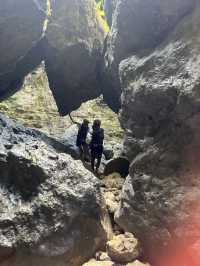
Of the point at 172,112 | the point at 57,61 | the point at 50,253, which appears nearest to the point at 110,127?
the point at 57,61

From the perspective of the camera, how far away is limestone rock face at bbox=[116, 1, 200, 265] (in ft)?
30.9

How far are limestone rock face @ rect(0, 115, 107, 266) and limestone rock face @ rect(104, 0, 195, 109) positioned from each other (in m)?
4.82

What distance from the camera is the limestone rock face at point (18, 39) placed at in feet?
60.5

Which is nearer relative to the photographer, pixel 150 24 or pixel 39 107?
pixel 150 24

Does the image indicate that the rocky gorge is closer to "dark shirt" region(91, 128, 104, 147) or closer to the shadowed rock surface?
"dark shirt" region(91, 128, 104, 147)

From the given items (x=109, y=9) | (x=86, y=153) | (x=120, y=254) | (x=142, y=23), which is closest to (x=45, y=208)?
(x=120, y=254)

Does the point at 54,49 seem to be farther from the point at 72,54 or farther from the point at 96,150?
the point at 96,150

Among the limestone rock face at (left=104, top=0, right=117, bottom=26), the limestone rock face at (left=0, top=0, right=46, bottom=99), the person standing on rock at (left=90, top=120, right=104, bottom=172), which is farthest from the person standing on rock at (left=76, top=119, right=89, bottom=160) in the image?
the limestone rock face at (left=104, top=0, right=117, bottom=26)

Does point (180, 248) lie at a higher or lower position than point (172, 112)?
lower

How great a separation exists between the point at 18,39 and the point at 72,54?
2.65 m

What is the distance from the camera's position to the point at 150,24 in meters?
13.0

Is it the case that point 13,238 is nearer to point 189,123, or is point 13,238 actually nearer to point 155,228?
point 155,228

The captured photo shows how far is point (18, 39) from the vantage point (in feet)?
61.8

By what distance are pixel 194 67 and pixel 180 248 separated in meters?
4.41
